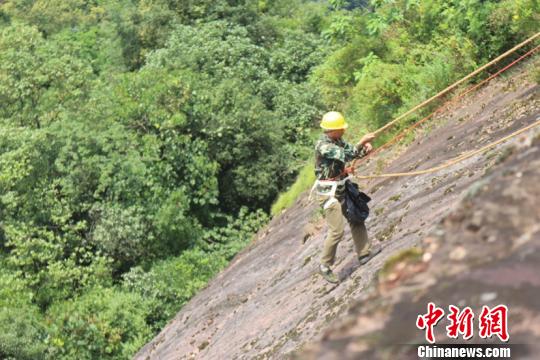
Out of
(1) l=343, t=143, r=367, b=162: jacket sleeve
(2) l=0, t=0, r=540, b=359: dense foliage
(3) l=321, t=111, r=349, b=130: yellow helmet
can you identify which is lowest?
(2) l=0, t=0, r=540, b=359: dense foliage

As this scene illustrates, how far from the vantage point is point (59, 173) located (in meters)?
25.7

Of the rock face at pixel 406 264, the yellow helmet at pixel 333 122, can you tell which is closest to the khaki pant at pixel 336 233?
the rock face at pixel 406 264

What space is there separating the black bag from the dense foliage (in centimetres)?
850

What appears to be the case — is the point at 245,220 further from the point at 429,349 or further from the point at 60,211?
the point at 429,349

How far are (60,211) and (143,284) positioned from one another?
4.04m

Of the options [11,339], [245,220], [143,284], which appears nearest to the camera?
[11,339]

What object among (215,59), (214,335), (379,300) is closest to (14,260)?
(215,59)

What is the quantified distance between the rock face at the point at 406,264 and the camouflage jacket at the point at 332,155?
95cm

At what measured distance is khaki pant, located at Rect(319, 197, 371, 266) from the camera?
7246mm

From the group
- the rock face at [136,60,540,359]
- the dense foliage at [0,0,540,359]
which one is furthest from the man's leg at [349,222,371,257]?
the dense foliage at [0,0,540,359]

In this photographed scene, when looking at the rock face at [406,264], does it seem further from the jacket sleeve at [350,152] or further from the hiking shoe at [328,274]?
the jacket sleeve at [350,152]

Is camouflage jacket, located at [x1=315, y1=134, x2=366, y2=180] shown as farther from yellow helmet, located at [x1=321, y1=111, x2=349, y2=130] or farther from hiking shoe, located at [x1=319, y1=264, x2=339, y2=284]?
hiking shoe, located at [x1=319, y1=264, x2=339, y2=284]

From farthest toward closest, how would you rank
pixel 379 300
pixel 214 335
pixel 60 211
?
1. pixel 60 211
2. pixel 214 335
3. pixel 379 300

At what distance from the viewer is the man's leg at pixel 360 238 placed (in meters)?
7.54
